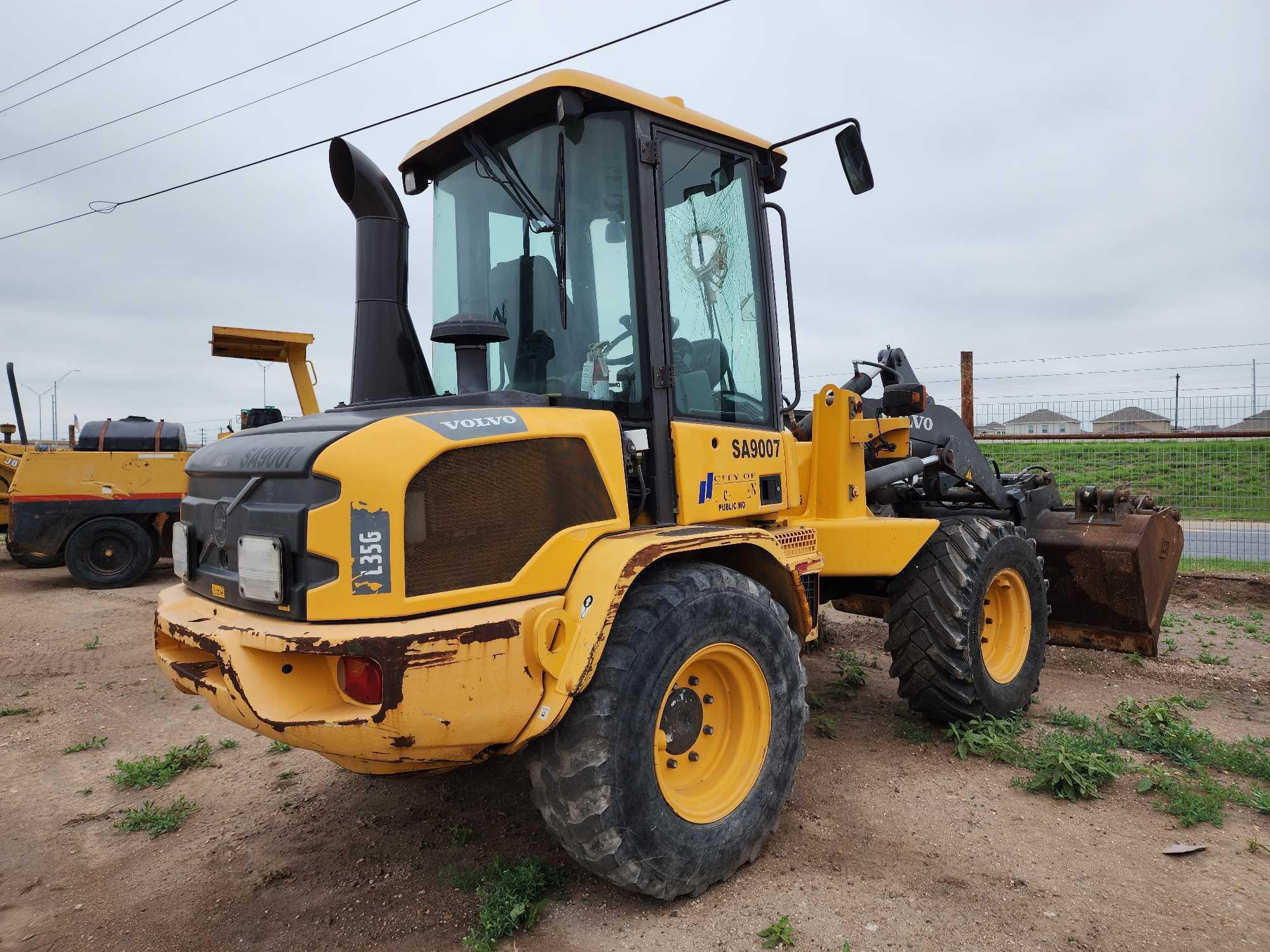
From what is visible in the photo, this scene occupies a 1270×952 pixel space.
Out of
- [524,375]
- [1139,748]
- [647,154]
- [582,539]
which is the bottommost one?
[1139,748]

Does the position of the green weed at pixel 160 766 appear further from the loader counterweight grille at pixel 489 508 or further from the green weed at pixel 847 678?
the green weed at pixel 847 678

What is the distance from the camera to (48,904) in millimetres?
3080

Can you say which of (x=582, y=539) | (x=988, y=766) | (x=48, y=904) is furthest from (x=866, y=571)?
(x=48, y=904)

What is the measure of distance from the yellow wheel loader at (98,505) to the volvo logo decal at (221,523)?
926 centimetres

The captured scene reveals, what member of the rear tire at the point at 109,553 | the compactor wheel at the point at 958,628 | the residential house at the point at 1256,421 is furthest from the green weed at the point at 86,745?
the residential house at the point at 1256,421

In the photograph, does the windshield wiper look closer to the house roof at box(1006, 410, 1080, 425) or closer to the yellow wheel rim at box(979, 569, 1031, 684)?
the yellow wheel rim at box(979, 569, 1031, 684)

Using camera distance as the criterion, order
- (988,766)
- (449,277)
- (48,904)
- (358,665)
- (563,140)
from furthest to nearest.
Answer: (988,766), (449,277), (563,140), (48,904), (358,665)

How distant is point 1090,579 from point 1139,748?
1.51m

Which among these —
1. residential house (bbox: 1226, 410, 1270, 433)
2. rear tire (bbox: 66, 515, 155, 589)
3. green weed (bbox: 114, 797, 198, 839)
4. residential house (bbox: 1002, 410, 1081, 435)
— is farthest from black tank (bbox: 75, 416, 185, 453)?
residential house (bbox: 1226, 410, 1270, 433)

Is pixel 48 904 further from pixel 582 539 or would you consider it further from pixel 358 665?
pixel 582 539

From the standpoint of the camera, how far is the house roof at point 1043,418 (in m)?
12.5

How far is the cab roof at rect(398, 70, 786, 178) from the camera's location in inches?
123

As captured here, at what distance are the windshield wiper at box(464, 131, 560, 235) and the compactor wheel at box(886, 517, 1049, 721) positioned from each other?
2.64 metres

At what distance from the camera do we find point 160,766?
4.30m
